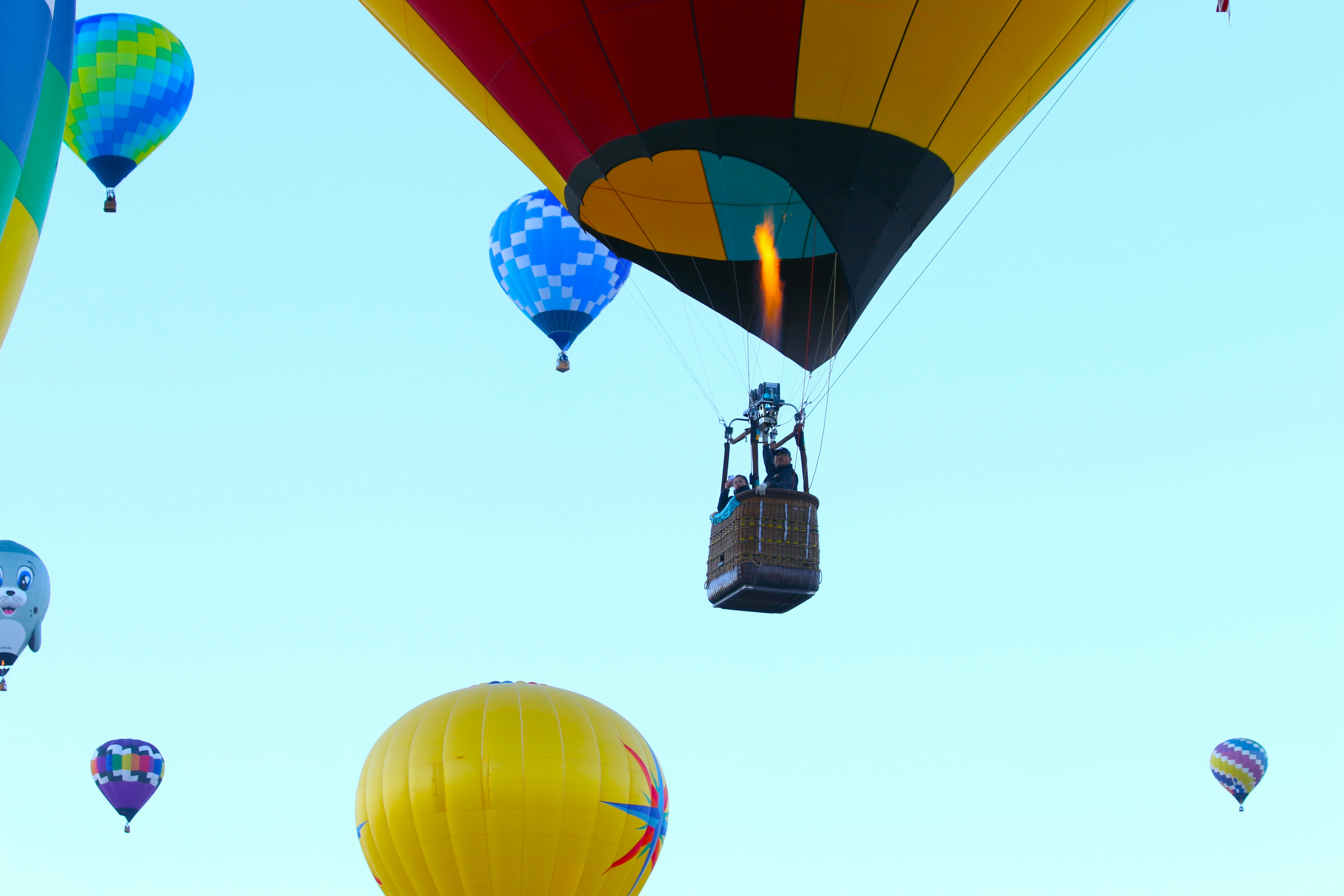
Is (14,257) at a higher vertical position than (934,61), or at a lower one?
lower

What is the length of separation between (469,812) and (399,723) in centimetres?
114

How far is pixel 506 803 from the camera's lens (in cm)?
1348

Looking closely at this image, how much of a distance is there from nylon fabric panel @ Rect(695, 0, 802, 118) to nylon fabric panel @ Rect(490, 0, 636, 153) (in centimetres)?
52

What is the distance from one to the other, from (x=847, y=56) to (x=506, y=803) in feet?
21.6

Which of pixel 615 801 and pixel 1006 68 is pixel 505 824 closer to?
pixel 615 801

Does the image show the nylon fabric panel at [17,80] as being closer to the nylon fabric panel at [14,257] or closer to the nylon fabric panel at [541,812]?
the nylon fabric panel at [14,257]

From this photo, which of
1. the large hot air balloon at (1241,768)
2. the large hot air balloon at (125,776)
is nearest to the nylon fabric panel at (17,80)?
the large hot air balloon at (125,776)

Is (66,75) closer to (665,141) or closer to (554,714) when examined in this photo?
(665,141)

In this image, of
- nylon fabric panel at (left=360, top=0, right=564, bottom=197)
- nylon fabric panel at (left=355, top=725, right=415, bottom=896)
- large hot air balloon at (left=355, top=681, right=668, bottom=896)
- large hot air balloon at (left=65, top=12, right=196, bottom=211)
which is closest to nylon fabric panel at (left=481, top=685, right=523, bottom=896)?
large hot air balloon at (left=355, top=681, right=668, bottom=896)

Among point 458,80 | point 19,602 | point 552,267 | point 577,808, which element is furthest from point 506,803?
point 19,602

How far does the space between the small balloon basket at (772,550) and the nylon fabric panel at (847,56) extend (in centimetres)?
197

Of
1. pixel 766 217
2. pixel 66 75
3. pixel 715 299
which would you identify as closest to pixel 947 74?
pixel 766 217

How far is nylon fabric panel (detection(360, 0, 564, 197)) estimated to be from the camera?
33.0 feet

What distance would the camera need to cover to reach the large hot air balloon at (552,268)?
55.5 ft
